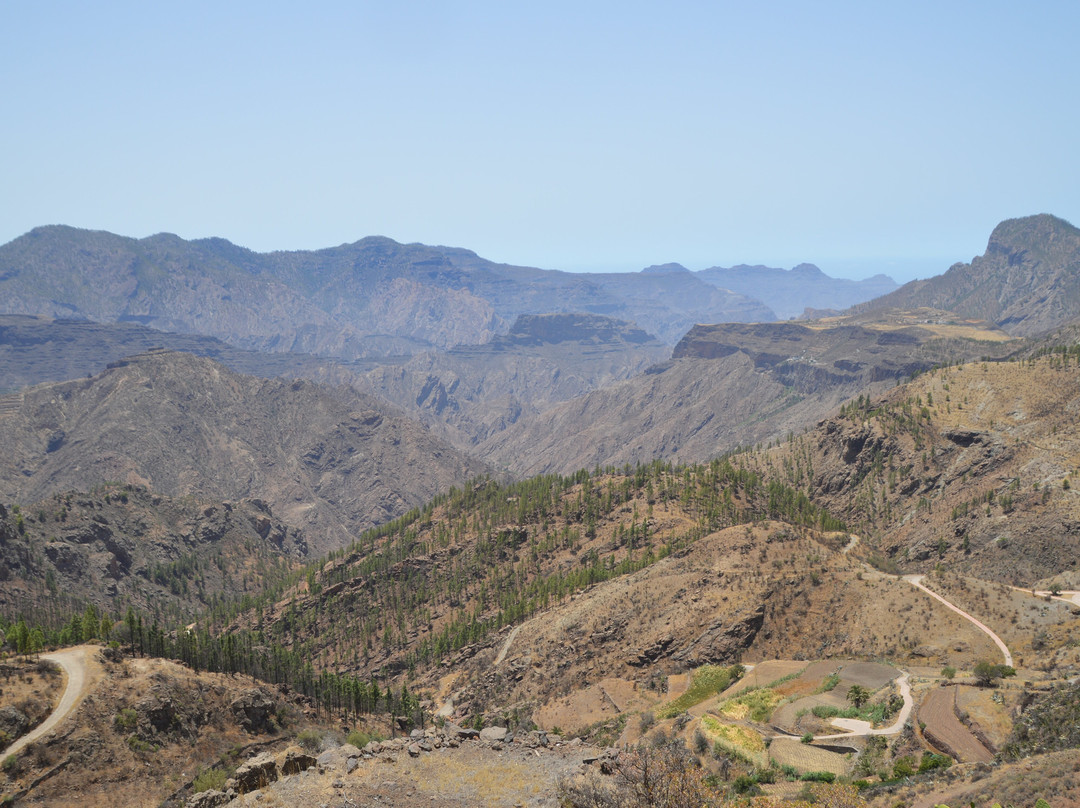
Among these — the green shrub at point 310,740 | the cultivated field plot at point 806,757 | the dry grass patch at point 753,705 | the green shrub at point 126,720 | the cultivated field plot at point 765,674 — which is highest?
the cultivated field plot at point 806,757

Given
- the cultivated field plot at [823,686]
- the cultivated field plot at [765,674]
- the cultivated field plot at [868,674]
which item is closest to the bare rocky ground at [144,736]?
the cultivated field plot at [765,674]

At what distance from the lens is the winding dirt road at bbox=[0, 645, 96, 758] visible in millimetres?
58550

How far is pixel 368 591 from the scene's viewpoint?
17375 cm

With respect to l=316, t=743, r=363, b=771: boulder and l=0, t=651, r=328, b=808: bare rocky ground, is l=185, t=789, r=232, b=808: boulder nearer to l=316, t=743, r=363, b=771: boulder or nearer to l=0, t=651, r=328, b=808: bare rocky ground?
l=316, t=743, r=363, b=771: boulder

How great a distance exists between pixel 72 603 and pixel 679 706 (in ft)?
590

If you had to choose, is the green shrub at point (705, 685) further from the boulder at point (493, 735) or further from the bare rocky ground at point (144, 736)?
the bare rocky ground at point (144, 736)

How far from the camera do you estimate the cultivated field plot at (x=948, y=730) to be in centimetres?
4728

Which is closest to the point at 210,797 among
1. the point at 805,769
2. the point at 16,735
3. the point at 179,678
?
the point at 16,735

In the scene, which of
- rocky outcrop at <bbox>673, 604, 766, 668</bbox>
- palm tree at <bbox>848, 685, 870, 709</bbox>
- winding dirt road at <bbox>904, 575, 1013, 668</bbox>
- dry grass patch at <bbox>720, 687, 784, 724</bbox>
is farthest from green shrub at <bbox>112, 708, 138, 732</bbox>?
winding dirt road at <bbox>904, 575, 1013, 668</bbox>

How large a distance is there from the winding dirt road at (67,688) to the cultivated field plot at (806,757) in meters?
57.1

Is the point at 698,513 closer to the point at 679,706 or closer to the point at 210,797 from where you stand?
the point at 679,706

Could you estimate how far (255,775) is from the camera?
4669 cm

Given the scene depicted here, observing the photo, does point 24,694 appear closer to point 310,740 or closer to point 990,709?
point 310,740

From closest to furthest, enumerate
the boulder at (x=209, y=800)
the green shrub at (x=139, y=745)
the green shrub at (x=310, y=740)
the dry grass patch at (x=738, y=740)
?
the boulder at (x=209, y=800) → the dry grass patch at (x=738, y=740) → the green shrub at (x=139, y=745) → the green shrub at (x=310, y=740)
